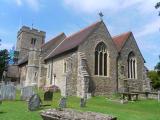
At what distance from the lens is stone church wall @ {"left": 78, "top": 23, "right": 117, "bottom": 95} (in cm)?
3105

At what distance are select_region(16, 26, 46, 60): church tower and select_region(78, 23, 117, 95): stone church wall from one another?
1137 inches

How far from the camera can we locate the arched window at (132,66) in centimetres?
3525

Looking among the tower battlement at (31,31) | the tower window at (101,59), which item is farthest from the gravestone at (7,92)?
the tower battlement at (31,31)

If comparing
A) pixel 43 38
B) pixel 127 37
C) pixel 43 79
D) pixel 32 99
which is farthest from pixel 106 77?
pixel 43 38

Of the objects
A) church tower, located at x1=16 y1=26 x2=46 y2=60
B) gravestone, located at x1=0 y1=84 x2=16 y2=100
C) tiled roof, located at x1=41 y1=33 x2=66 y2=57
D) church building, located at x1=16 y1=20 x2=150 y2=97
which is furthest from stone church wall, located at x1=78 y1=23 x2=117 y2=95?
church tower, located at x1=16 y1=26 x2=46 y2=60

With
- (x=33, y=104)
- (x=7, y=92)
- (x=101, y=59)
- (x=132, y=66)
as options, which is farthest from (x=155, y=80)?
(x=33, y=104)

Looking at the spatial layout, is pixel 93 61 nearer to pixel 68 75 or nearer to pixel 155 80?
pixel 68 75

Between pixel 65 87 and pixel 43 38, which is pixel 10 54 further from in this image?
pixel 65 87

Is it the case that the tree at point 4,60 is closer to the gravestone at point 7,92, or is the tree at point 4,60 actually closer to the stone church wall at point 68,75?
the stone church wall at point 68,75

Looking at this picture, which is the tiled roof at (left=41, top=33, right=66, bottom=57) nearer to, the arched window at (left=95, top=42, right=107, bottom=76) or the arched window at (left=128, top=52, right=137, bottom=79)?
the arched window at (left=95, top=42, right=107, bottom=76)

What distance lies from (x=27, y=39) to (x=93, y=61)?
3118 centimetres

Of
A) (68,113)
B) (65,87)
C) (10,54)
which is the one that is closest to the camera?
(68,113)

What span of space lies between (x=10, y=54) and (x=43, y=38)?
831 centimetres

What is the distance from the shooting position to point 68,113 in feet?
27.2
